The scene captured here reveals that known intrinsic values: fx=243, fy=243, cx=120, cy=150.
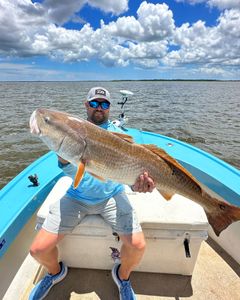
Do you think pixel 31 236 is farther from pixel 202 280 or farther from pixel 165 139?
pixel 165 139

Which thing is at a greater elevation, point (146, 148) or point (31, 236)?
point (146, 148)

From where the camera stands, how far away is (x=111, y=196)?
2.69 metres

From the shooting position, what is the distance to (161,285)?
2865 millimetres

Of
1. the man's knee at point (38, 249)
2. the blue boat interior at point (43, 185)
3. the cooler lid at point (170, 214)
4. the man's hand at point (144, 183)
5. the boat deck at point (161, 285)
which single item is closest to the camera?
the man's hand at point (144, 183)

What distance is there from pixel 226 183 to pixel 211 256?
102 centimetres

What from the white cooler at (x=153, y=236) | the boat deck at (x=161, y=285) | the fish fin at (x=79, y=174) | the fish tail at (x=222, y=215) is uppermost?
the fish fin at (x=79, y=174)

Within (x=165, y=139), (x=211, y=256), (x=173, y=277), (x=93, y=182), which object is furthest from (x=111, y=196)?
(x=165, y=139)

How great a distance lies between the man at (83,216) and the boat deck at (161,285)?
188 millimetres

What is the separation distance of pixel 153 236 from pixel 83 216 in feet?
2.55

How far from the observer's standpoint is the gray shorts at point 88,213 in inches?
95.5

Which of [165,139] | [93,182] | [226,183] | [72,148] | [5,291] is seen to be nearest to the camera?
[72,148]

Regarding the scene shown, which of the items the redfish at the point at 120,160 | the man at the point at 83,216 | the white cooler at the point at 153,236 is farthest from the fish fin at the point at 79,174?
the white cooler at the point at 153,236

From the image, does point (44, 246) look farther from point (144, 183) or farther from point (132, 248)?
point (144, 183)

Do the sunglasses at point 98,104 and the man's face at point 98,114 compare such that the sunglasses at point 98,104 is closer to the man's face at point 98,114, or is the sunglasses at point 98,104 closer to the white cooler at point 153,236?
the man's face at point 98,114
